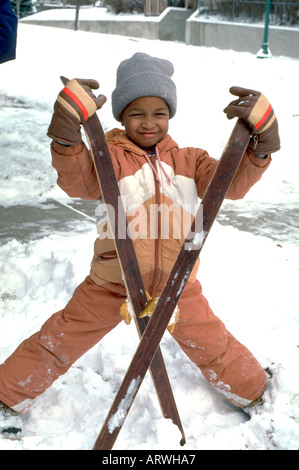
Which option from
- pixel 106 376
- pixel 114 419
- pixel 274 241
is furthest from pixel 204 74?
pixel 114 419

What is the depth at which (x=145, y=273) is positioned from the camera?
2340 millimetres

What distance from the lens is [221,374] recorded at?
2670mm

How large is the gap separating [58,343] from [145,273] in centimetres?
50

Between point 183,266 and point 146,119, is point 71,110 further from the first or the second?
point 183,266

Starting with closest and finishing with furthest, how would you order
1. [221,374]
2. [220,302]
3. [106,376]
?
[221,374], [106,376], [220,302]

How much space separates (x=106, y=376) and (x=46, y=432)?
0.46 m

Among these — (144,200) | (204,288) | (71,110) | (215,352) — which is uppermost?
(71,110)

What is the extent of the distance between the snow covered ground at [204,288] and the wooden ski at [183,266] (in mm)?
413

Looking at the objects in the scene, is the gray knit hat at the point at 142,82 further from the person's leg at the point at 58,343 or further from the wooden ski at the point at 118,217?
the person's leg at the point at 58,343

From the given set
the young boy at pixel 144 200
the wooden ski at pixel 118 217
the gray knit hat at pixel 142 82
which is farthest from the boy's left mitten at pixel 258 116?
the wooden ski at pixel 118 217

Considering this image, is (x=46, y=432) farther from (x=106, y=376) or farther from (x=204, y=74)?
(x=204, y=74)

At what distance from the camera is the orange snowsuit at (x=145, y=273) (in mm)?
2309

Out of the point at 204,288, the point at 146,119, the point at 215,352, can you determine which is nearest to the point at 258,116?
the point at 146,119

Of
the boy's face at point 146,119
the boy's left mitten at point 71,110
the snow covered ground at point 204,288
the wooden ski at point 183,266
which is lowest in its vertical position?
the snow covered ground at point 204,288
